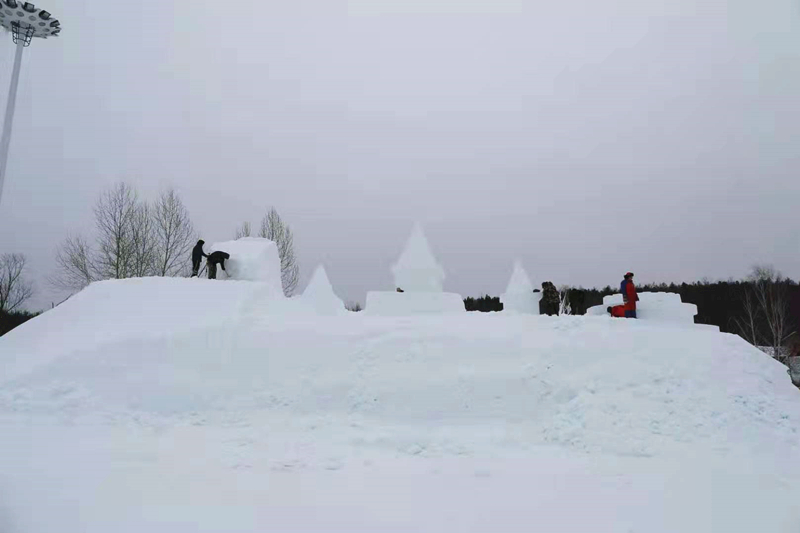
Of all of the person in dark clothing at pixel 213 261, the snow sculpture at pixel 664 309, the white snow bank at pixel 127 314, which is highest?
the person in dark clothing at pixel 213 261

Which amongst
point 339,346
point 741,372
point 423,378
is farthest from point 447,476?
point 741,372

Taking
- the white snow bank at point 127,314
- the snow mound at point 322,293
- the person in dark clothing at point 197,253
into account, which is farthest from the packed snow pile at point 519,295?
the person in dark clothing at point 197,253

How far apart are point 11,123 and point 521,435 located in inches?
595

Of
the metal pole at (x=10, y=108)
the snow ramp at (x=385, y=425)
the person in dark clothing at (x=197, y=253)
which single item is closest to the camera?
the snow ramp at (x=385, y=425)

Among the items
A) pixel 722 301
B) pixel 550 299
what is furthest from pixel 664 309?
pixel 722 301

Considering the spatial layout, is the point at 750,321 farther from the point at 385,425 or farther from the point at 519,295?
the point at 385,425

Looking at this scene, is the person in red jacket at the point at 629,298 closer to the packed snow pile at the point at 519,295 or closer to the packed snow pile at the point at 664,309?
the packed snow pile at the point at 664,309

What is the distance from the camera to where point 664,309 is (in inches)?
539

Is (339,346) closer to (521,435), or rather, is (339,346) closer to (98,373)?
(521,435)

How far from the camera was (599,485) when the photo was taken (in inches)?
257

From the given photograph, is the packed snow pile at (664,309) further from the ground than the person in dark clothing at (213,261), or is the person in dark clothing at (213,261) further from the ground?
the person in dark clothing at (213,261)

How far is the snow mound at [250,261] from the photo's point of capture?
16266mm

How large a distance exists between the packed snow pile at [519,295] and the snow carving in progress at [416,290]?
14.9ft

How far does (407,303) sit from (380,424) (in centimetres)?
600
